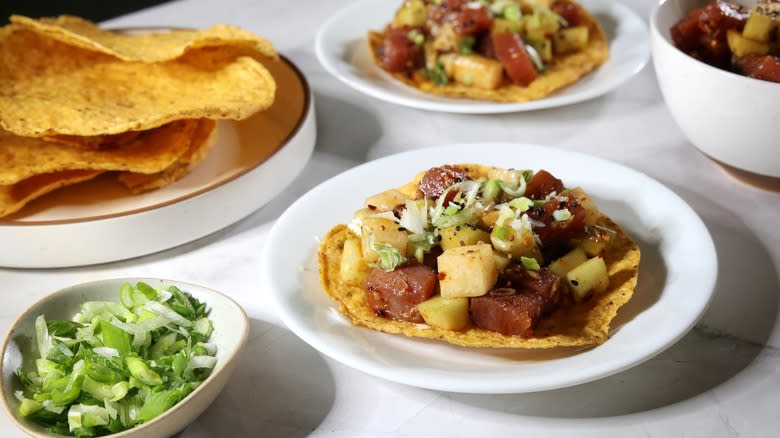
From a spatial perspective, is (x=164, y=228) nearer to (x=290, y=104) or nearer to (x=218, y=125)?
(x=218, y=125)

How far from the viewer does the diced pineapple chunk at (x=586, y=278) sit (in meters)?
1.88

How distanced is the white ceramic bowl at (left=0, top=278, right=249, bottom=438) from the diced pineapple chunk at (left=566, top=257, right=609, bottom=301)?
2.38 feet

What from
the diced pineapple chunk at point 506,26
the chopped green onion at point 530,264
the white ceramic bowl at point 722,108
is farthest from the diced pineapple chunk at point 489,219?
the diced pineapple chunk at point 506,26

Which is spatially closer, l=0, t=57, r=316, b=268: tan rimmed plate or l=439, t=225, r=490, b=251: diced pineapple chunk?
l=439, t=225, r=490, b=251: diced pineapple chunk

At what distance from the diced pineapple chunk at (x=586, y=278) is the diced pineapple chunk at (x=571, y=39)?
1.54 meters

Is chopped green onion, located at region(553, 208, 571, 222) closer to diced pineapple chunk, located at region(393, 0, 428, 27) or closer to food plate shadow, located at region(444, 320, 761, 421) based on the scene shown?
food plate shadow, located at region(444, 320, 761, 421)

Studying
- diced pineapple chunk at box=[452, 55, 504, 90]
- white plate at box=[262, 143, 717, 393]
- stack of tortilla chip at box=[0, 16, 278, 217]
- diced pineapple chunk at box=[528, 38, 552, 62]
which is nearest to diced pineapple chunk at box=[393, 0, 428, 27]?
diced pineapple chunk at box=[452, 55, 504, 90]

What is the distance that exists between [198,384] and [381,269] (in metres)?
0.48

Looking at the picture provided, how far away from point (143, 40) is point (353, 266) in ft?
5.18

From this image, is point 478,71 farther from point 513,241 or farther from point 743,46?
point 513,241

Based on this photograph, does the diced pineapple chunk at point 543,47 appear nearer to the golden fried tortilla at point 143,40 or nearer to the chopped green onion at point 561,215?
the golden fried tortilla at point 143,40

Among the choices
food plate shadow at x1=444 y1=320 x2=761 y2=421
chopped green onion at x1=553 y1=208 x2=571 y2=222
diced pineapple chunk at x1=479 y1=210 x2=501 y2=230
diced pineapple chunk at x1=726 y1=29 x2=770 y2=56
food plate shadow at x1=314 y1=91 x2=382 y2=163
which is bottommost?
Answer: food plate shadow at x1=314 y1=91 x2=382 y2=163

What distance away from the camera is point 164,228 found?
2.40 meters

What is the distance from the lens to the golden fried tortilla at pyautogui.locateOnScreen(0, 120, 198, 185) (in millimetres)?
2361
